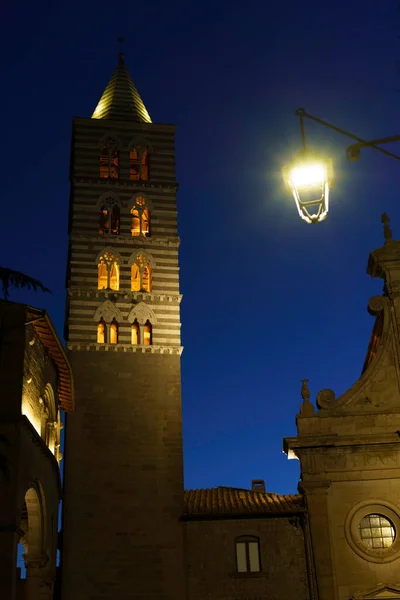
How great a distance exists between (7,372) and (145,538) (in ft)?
29.7

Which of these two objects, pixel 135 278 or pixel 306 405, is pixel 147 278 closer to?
pixel 135 278

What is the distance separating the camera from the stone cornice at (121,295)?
94.1 ft

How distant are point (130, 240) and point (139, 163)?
3.69 metres

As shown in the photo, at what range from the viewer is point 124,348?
28.0 meters

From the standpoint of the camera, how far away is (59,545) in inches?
1011

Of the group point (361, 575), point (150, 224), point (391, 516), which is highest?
point (150, 224)

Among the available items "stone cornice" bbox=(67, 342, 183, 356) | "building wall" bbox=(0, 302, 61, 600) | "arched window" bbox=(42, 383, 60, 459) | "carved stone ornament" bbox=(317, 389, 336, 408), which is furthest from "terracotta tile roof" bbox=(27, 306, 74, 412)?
"carved stone ornament" bbox=(317, 389, 336, 408)

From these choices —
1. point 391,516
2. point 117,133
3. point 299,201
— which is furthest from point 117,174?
point 299,201

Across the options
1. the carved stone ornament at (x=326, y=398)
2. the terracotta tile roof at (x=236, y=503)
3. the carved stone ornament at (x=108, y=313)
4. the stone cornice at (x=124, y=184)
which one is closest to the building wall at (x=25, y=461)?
the terracotta tile roof at (x=236, y=503)

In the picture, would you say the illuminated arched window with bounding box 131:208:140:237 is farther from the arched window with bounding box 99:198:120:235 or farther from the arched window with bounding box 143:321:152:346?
the arched window with bounding box 143:321:152:346

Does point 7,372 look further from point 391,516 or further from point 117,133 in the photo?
point 117,133

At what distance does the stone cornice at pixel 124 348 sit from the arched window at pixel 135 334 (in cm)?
27

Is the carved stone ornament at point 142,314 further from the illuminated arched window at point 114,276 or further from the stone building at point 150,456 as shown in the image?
the illuminated arched window at point 114,276

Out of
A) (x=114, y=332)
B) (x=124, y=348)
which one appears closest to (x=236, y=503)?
(x=124, y=348)
